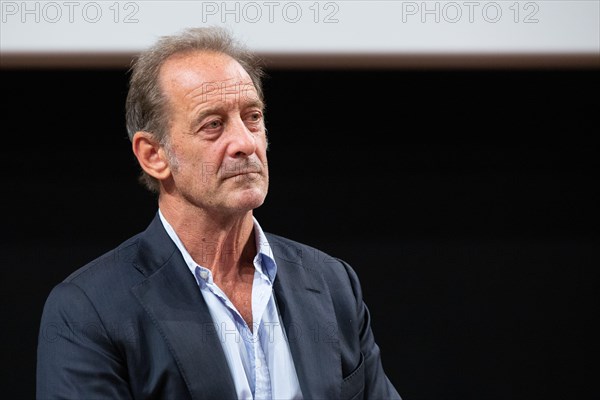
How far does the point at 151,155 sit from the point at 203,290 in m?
0.27

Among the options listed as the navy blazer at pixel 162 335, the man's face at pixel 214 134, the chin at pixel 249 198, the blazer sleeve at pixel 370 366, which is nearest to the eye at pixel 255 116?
the man's face at pixel 214 134

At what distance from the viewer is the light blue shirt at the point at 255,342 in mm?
1381

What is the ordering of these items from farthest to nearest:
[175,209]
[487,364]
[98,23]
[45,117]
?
[487,364]
[45,117]
[98,23]
[175,209]

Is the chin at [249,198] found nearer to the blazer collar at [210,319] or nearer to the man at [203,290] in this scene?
the man at [203,290]

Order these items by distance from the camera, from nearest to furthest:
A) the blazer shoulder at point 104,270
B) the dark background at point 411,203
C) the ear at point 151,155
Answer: the blazer shoulder at point 104,270 → the ear at point 151,155 → the dark background at point 411,203

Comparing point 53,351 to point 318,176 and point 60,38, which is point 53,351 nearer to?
point 60,38

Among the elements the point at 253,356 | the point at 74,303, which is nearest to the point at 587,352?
the point at 253,356

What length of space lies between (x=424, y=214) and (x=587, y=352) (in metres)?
0.55

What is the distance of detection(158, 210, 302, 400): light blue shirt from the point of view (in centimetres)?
138

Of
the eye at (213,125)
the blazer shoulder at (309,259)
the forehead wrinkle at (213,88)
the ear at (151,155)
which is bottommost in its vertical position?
the blazer shoulder at (309,259)

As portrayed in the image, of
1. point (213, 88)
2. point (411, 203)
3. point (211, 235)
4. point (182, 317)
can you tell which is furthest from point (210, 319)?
point (411, 203)

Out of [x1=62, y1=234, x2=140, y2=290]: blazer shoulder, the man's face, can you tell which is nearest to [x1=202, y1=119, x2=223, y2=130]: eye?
the man's face

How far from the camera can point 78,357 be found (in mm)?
1312

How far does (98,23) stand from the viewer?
1.73 metres
